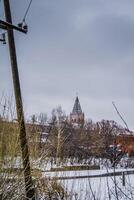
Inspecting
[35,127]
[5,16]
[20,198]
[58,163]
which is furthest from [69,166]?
[5,16]

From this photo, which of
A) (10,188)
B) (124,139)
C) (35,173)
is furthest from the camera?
(35,173)

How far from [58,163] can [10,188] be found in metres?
1.41

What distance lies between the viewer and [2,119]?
282 inches

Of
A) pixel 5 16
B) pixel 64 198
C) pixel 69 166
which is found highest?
pixel 5 16

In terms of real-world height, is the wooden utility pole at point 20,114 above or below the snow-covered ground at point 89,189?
above

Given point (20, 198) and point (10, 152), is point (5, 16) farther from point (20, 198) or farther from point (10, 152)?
point (20, 198)

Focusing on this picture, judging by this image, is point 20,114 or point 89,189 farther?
point 20,114

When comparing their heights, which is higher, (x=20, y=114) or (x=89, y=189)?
(x=20, y=114)

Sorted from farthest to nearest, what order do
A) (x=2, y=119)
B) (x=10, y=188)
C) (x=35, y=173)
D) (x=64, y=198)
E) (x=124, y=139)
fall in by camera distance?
(x=35, y=173) → (x=64, y=198) → (x=2, y=119) → (x=10, y=188) → (x=124, y=139)

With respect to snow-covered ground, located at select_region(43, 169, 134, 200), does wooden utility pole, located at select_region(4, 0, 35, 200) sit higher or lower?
higher

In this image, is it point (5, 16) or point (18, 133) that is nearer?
point (18, 133)

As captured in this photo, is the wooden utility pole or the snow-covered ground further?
the wooden utility pole

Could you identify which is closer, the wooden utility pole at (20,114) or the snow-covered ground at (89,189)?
the snow-covered ground at (89,189)

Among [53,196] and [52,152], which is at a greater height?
[52,152]
